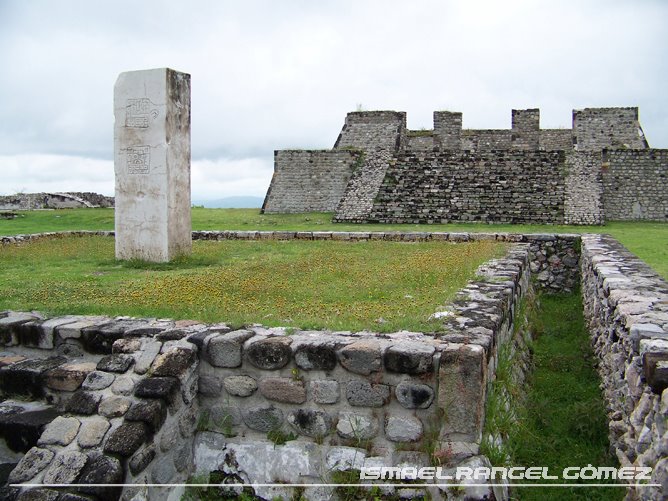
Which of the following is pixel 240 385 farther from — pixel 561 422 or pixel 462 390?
pixel 561 422

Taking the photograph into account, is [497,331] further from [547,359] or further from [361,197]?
[361,197]

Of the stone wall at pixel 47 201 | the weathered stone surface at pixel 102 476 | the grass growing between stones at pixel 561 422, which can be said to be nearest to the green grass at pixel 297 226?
the stone wall at pixel 47 201

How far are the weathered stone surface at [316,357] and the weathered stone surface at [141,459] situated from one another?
98 centimetres

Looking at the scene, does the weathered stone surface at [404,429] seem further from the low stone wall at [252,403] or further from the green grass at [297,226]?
the green grass at [297,226]

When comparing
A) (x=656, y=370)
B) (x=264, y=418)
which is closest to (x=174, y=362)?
(x=264, y=418)

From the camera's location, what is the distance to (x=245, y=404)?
3895 millimetres

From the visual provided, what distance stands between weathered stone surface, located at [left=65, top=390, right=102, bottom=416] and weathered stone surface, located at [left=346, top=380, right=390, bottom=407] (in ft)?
4.92

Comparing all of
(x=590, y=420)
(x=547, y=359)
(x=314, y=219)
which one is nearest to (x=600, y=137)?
(x=314, y=219)

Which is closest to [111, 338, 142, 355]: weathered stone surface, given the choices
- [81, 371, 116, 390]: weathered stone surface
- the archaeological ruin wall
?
[81, 371, 116, 390]: weathered stone surface

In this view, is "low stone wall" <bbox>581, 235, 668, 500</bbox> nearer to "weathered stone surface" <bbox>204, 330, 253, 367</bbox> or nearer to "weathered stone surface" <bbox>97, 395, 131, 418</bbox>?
"weathered stone surface" <bbox>204, 330, 253, 367</bbox>

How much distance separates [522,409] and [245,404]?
8.01 feet

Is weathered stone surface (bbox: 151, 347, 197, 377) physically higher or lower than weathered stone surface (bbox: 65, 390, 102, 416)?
higher

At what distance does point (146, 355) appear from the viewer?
3.91 metres

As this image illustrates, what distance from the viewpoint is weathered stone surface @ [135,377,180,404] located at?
3.59 metres
